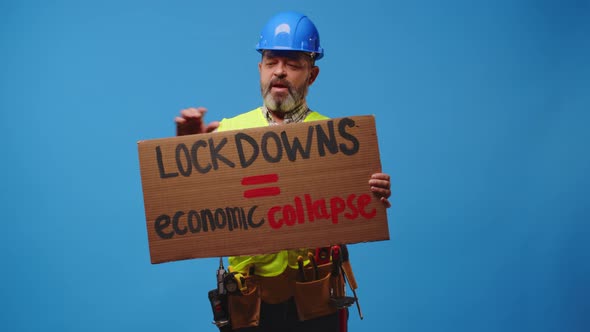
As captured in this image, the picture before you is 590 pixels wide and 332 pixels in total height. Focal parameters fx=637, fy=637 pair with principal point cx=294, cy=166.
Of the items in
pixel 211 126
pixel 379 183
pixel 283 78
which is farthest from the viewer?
→ pixel 283 78

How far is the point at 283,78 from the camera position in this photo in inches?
76.7

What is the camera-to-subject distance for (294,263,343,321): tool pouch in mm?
1881

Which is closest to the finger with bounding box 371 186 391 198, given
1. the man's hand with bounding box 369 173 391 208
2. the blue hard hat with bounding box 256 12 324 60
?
the man's hand with bounding box 369 173 391 208

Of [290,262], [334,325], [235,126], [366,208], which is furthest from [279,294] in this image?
[235,126]

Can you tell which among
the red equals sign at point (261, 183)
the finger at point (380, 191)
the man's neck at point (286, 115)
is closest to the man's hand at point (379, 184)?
the finger at point (380, 191)

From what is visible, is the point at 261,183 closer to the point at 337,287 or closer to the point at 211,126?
the point at 211,126

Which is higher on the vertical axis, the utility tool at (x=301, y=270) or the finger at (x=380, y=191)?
the finger at (x=380, y=191)

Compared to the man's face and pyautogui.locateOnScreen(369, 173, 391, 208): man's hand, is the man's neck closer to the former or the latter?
the man's face

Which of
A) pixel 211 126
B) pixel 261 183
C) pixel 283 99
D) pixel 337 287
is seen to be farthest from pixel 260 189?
pixel 337 287

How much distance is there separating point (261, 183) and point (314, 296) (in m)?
0.41

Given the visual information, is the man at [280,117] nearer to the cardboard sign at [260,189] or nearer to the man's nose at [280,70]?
the man's nose at [280,70]

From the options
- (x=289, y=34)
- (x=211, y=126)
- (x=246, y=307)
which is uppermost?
(x=289, y=34)

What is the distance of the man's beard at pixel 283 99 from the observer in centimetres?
196

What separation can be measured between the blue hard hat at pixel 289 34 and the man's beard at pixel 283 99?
109 mm
